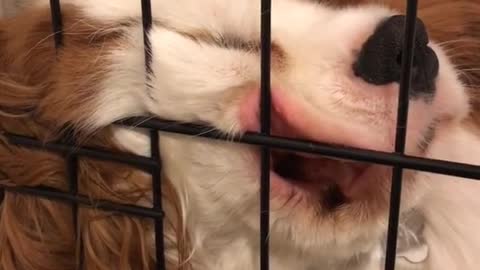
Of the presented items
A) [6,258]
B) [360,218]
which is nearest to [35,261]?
[6,258]

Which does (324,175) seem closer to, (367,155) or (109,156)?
(367,155)

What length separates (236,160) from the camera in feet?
2.03

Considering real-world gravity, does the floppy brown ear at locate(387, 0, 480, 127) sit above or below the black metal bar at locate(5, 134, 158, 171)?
above

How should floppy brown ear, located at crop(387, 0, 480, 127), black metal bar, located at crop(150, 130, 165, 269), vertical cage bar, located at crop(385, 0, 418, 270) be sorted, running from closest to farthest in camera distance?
vertical cage bar, located at crop(385, 0, 418, 270), black metal bar, located at crop(150, 130, 165, 269), floppy brown ear, located at crop(387, 0, 480, 127)

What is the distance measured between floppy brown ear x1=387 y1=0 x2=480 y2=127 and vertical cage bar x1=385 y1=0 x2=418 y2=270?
25cm

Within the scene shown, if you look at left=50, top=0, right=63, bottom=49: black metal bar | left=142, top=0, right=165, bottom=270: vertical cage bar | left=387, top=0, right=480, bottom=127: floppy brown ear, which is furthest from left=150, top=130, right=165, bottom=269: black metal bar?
left=387, top=0, right=480, bottom=127: floppy brown ear

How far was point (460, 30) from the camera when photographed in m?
0.83

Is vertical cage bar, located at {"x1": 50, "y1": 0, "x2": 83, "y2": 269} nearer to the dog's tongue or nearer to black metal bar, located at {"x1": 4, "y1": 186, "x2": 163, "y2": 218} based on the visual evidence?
black metal bar, located at {"x1": 4, "y1": 186, "x2": 163, "y2": 218}

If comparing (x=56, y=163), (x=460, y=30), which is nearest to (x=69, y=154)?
(x=56, y=163)

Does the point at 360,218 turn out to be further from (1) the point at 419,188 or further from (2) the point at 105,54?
(2) the point at 105,54

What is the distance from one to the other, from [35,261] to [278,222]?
23cm

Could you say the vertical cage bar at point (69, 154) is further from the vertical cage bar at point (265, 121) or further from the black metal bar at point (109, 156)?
the vertical cage bar at point (265, 121)

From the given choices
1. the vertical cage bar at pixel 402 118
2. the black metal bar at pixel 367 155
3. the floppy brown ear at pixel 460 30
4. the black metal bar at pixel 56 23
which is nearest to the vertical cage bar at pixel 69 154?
the black metal bar at pixel 56 23

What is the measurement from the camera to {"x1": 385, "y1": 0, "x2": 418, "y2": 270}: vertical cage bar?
20.5 inches
